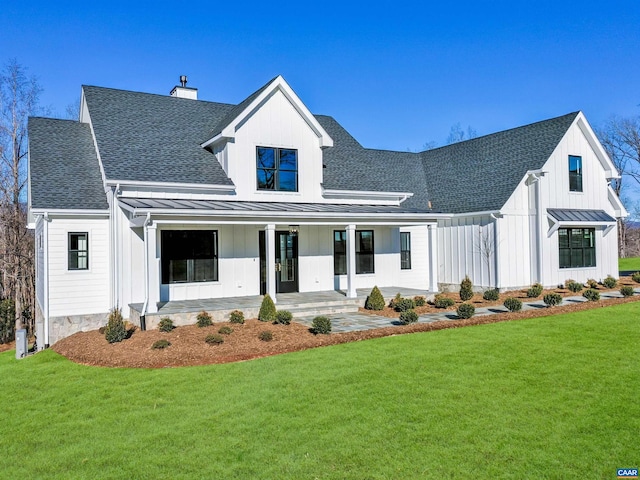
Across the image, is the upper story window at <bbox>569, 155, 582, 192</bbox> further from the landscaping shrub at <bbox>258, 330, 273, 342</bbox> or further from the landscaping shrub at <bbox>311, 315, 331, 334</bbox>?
the landscaping shrub at <bbox>258, 330, 273, 342</bbox>

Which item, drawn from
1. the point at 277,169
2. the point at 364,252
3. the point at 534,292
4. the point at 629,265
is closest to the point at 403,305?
the point at 364,252

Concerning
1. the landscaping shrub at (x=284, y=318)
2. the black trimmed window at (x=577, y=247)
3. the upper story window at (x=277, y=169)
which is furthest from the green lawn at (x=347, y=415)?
the black trimmed window at (x=577, y=247)

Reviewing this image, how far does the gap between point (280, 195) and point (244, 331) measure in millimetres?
6298

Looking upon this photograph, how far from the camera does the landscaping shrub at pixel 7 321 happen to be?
20.5m

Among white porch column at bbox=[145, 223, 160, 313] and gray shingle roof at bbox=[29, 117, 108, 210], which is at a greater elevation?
gray shingle roof at bbox=[29, 117, 108, 210]

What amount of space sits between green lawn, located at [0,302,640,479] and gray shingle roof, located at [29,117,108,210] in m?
6.00

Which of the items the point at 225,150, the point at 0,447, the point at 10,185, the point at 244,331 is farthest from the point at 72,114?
the point at 0,447

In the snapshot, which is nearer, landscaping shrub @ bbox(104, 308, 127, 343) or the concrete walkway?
landscaping shrub @ bbox(104, 308, 127, 343)

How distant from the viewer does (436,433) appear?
6.00m

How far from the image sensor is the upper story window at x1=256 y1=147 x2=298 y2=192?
55.4 ft

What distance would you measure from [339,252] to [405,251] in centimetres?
377

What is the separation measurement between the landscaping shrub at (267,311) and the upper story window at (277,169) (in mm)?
4915

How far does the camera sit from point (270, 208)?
15078 mm

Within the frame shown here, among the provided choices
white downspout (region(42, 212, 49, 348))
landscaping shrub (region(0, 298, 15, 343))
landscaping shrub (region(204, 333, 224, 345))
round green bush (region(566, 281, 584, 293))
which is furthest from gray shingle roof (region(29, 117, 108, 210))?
round green bush (region(566, 281, 584, 293))
